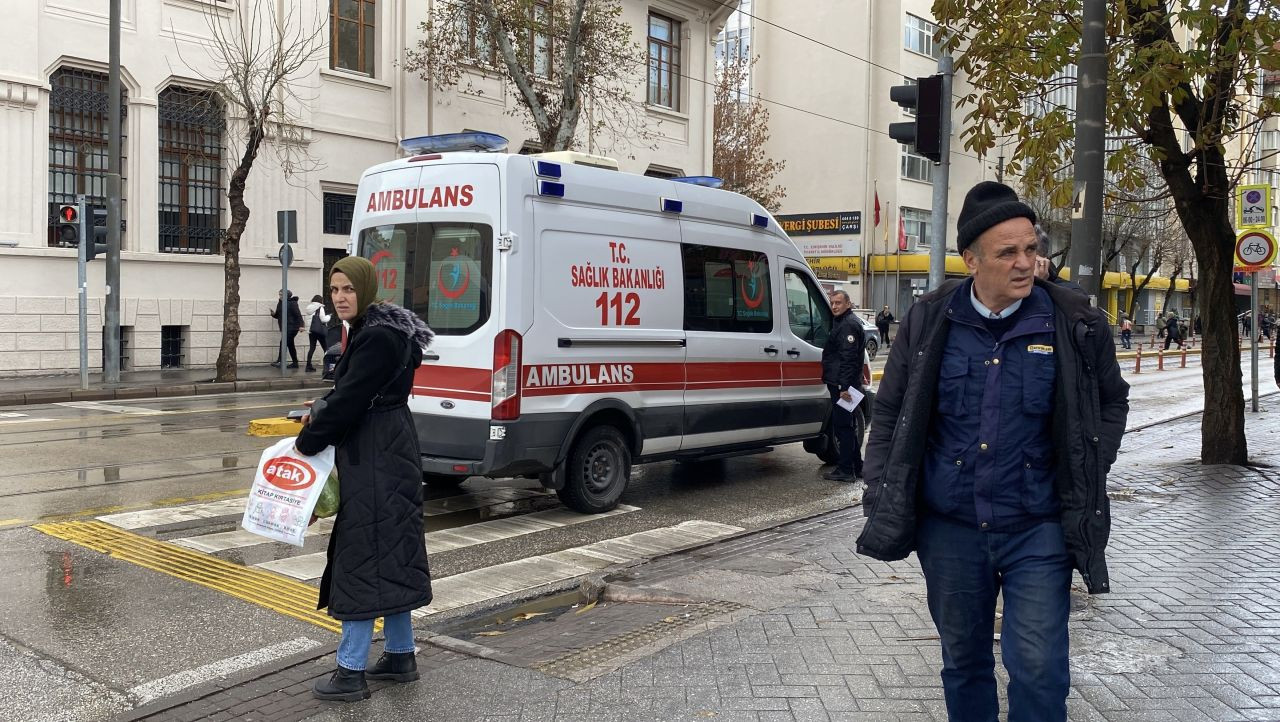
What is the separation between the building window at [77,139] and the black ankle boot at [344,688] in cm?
1745

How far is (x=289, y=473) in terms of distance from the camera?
422 cm

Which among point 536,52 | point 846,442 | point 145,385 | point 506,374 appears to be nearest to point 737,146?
point 536,52

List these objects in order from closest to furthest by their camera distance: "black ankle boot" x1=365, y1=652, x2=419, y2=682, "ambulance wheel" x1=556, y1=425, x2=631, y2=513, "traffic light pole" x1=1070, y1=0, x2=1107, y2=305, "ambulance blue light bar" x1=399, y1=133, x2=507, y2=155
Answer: "black ankle boot" x1=365, y1=652, x2=419, y2=682 < "traffic light pole" x1=1070, y1=0, x2=1107, y2=305 < "ambulance blue light bar" x1=399, y1=133, x2=507, y2=155 < "ambulance wheel" x1=556, y1=425, x2=631, y2=513

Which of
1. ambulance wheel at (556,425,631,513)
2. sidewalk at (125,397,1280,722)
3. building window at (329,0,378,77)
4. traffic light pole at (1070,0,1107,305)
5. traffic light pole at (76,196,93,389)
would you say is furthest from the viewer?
building window at (329,0,378,77)

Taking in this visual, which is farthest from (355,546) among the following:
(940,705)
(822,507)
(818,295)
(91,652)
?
(818,295)

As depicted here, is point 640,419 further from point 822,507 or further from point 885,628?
point 885,628

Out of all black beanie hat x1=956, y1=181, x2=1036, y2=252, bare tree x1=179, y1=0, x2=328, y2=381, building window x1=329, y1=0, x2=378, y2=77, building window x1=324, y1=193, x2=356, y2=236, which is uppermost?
building window x1=329, y1=0, x2=378, y2=77

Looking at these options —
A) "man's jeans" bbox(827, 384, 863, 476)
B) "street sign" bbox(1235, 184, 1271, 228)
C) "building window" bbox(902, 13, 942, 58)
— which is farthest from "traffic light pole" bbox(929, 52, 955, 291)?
"building window" bbox(902, 13, 942, 58)

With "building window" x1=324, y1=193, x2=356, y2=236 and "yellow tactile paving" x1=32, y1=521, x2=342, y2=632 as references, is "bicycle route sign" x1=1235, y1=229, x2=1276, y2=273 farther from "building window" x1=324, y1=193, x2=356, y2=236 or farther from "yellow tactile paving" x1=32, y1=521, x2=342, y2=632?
"building window" x1=324, y1=193, x2=356, y2=236

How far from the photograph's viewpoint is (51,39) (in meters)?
18.8

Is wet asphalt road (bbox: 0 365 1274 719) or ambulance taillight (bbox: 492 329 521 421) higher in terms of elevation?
ambulance taillight (bbox: 492 329 521 421)

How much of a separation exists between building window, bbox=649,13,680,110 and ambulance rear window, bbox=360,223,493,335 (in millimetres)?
22928

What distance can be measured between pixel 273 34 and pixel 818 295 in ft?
52.1

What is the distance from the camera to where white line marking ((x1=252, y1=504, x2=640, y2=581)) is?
20.4ft
